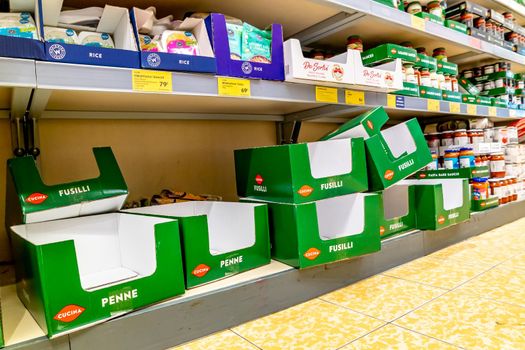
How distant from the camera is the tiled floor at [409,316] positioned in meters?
0.82

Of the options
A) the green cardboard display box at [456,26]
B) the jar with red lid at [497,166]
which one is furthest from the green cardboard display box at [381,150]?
the jar with red lid at [497,166]

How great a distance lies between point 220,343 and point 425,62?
1.58 m

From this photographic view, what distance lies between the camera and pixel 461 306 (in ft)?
3.23

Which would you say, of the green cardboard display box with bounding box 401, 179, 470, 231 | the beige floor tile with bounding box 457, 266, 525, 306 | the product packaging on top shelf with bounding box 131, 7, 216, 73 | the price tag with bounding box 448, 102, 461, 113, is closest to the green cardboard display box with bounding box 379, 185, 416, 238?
the green cardboard display box with bounding box 401, 179, 470, 231

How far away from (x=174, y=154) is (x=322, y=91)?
2.28 feet

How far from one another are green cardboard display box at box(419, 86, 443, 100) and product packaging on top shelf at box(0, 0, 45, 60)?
5.05 feet

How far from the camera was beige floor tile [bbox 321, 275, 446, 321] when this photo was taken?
988mm

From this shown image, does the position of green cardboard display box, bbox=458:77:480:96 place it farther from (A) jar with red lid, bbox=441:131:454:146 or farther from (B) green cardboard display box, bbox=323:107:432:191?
(B) green cardboard display box, bbox=323:107:432:191

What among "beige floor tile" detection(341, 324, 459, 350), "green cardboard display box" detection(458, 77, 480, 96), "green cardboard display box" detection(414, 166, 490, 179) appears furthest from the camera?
"green cardboard display box" detection(458, 77, 480, 96)

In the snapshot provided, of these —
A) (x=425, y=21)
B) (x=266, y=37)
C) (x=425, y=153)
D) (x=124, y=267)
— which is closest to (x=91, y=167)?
(x=124, y=267)

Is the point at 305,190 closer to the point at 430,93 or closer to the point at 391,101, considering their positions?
the point at 391,101

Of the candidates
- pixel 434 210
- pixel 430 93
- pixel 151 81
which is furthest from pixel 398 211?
pixel 151 81

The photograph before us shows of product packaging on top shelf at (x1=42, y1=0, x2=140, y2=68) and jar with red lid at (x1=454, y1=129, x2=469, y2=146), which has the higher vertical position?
product packaging on top shelf at (x1=42, y1=0, x2=140, y2=68)

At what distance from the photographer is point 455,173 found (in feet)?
6.03
